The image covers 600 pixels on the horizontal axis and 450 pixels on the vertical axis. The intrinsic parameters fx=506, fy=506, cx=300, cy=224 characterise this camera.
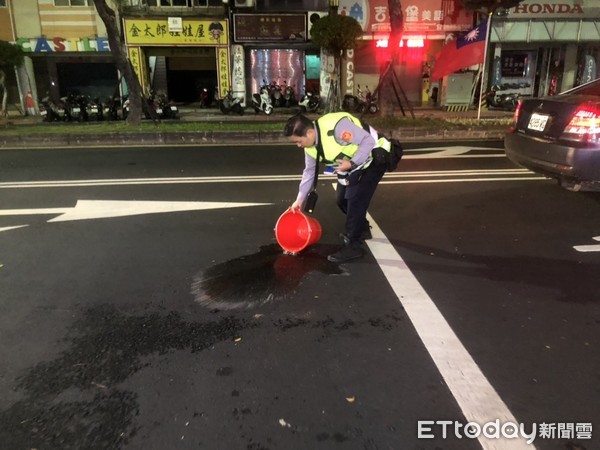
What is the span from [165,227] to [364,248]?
214cm

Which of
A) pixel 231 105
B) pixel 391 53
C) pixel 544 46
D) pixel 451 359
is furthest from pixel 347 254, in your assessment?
pixel 544 46

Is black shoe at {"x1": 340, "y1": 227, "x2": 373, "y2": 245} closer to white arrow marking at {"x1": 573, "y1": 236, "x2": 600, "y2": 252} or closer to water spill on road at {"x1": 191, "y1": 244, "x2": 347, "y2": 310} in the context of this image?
water spill on road at {"x1": 191, "y1": 244, "x2": 347, "y2": 310}

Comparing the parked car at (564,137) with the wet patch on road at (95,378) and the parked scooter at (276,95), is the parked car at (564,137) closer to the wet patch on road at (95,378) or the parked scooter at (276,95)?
the wet patch on road at (95,378)

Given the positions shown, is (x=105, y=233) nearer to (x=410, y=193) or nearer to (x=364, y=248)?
(x=364, y=248)

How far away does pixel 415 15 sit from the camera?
66.3ft

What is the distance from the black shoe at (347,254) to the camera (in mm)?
4367

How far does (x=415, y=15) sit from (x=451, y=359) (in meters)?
19.9

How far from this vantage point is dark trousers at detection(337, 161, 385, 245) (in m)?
4.33

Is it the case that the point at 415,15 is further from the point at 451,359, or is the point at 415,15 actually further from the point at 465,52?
the point at 451,359

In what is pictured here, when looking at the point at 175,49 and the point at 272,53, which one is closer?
the point at 175,49

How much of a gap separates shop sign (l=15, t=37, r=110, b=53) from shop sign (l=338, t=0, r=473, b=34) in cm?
938

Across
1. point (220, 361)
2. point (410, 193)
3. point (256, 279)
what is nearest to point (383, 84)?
point (410, 193)


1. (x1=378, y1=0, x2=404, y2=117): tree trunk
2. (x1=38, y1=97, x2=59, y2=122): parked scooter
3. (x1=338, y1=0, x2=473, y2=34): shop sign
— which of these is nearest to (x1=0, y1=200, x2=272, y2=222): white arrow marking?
(x1=378, y1=0, x2=404, y2=117): tree trunk

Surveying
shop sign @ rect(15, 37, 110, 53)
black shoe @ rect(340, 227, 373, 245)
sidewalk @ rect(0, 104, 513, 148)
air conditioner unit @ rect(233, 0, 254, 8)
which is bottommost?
black shoe @ rect(340, 227, 373, 245)
